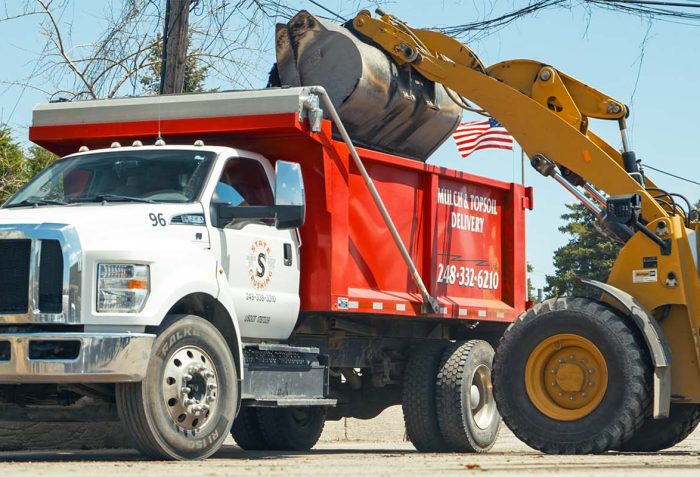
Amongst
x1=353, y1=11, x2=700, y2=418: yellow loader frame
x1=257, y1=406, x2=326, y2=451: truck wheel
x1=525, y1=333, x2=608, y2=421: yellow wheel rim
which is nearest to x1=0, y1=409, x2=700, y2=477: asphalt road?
x1=525, y1=333, x2=608, y2=421: yellow wheel rim

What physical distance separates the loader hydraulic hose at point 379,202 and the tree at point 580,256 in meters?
53.3

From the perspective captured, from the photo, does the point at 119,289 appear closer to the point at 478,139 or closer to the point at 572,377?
the point at 572,377

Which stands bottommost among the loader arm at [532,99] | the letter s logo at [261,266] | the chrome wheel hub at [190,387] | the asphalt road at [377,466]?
the asphalt road at [377,466]

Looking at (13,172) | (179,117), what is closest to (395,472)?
(179,117)

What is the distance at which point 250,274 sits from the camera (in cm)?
1052

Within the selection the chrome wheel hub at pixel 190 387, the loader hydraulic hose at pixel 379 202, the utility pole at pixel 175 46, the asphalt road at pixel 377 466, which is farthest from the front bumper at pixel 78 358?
the utility pole at pixel 175 46

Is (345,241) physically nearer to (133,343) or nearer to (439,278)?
(439,278)

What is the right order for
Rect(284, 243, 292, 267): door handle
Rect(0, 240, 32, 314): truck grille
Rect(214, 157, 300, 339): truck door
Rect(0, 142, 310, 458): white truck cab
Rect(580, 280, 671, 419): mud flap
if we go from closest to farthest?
Rect(0, 142, 310, 458): white truck cab
Rect(0, 240, 32, 314): truck grille
Rect(580, 280, 671, 419): mud flap
Rect(214, 157, 300, 339): truck door
Rect(284, 243, 292, 267): door handle

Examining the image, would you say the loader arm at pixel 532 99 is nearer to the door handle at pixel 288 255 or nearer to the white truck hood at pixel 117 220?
the door handle at pixel 288 255

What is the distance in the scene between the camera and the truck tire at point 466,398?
41.7ft

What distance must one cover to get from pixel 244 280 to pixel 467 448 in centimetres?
346

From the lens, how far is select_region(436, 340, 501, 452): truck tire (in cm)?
1272

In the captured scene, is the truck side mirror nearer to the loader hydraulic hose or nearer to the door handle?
the door handle

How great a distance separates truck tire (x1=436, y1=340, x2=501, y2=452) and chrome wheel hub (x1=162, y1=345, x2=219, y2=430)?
11.8ft
